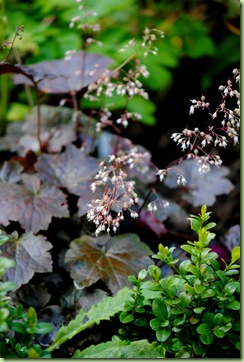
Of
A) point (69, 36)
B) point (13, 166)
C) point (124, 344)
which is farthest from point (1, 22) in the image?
point (124, 344)

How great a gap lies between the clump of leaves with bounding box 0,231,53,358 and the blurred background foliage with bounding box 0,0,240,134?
1.32m

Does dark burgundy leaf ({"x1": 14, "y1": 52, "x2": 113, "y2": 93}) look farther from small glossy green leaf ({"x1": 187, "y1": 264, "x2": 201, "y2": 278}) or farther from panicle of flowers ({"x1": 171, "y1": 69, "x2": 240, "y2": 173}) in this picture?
small glossy green leaf ({"x1": 187, "y1": 264, "x2": 201, "y2": 278})

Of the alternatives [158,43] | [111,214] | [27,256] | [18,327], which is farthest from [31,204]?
[158,43]

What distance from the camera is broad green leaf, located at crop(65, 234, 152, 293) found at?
1.37 m

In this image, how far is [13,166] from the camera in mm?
1709

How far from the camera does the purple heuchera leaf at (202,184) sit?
179 cm

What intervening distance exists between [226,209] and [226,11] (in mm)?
1387

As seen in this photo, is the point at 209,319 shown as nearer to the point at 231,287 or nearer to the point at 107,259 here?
the point at 231,287

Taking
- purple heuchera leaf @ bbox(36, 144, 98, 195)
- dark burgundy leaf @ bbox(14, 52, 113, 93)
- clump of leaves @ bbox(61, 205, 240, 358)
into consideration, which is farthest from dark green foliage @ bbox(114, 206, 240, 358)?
dark burgundy leaf @ bbox(14, 52, 113, 93)

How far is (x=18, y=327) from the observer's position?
102cm

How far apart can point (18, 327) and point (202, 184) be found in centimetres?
101

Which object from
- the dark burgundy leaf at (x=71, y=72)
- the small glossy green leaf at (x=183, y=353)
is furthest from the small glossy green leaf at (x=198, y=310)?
the dark burgundy leaf at (x=71, y=72)

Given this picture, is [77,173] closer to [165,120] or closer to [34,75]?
[34,75]

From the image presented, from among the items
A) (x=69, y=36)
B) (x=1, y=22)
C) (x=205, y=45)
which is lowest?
(x=205, y=45)
